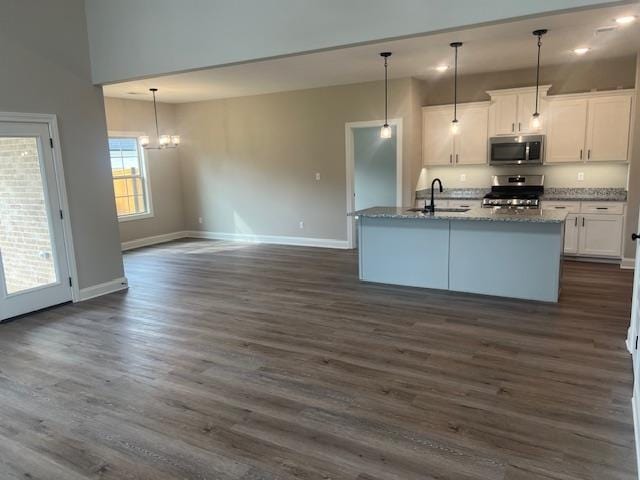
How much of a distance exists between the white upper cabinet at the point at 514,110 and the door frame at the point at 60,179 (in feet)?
19.2

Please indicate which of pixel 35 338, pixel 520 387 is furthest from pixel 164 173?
pixel 520 387

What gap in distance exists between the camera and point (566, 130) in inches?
253

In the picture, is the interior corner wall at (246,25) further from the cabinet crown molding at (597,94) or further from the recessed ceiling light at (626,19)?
the cabinet crown molding at (597,94)

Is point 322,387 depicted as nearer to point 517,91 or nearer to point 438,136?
point 438,136

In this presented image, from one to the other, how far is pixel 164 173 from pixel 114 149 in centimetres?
112

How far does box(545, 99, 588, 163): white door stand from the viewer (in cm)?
632

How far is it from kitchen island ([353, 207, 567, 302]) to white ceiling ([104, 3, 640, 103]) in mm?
1852

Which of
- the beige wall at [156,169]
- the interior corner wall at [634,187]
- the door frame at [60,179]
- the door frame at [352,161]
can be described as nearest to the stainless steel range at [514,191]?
the interior corner wall at [634,187]

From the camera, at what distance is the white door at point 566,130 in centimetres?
632

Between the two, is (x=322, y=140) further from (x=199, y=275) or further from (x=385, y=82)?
(x=199, y=275)

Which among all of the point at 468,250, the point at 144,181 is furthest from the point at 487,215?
the point at 144,181

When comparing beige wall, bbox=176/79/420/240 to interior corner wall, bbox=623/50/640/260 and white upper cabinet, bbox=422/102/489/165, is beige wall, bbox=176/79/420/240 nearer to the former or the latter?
white upper cabinet, bbox=422/102/489/165

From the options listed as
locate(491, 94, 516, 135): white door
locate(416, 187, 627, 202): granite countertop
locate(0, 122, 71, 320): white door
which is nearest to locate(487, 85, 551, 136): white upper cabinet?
locate(491, 94, 516, 135): white door

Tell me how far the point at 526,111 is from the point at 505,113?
287 millimetres
